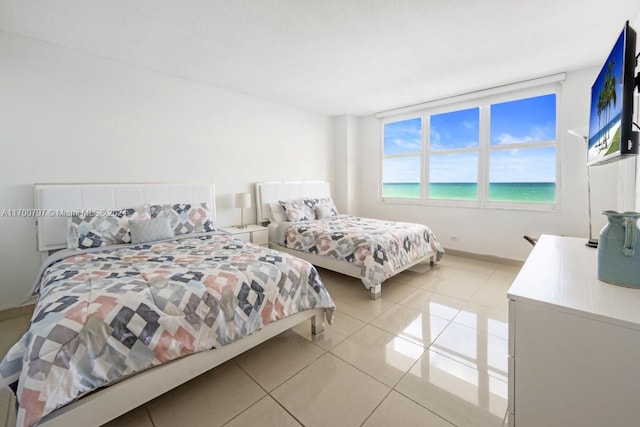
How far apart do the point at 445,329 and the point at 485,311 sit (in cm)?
58

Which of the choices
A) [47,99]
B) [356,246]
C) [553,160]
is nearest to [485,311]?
[356,246]

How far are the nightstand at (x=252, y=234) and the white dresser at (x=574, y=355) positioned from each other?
10.0 ft

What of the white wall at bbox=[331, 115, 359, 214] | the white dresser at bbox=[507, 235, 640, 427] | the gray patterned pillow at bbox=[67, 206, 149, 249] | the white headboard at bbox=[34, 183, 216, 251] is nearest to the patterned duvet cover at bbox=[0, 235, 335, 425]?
the gray patterned pillow at bbox=[67, 206, 149, 249]

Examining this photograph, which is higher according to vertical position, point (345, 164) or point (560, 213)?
point (345, 164)

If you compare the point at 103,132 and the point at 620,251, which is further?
the point at 103,132

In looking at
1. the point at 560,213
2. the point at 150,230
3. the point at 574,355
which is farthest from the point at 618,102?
the point at 150,230

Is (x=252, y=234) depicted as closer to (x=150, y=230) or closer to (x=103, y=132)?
(x=150, y=230)

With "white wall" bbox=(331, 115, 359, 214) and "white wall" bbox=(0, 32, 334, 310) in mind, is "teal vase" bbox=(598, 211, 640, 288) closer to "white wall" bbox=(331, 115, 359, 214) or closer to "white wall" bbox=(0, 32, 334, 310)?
"white wall" bbox=(0, 32, 334, 310)

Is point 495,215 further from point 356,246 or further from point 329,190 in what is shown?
point 329,190

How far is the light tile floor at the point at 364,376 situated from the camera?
145cm

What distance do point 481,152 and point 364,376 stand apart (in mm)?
3693

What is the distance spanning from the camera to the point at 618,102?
1305 mm

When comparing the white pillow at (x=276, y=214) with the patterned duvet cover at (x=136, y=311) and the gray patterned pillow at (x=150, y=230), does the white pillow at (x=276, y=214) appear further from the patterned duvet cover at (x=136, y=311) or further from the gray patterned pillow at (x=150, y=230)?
the patterned duvet cover at (x=136, y=311)

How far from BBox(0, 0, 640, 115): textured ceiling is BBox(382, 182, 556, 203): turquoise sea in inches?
54.7
